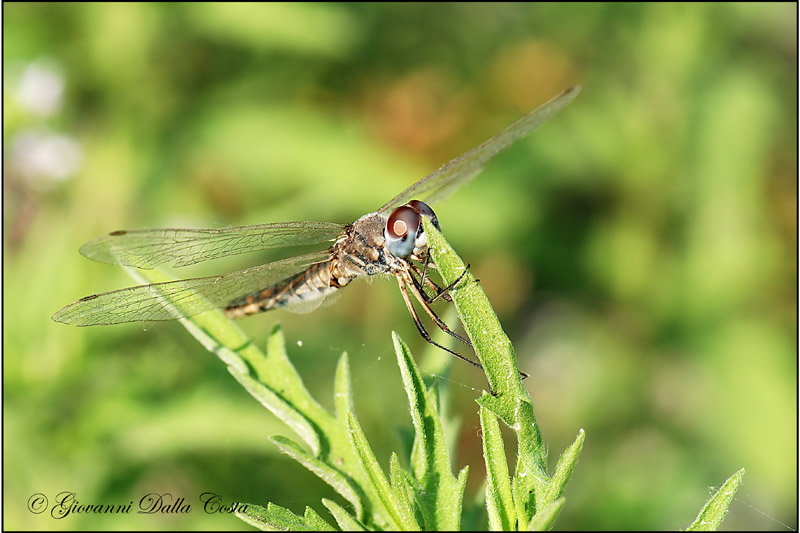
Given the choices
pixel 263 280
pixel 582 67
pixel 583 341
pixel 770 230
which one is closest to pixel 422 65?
pixel 582 67

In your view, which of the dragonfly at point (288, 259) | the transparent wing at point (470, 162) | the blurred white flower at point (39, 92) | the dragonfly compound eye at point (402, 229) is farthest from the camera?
the blurred white flower at point (39, 92)

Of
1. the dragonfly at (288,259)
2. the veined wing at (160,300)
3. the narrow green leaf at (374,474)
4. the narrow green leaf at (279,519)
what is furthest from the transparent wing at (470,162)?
the narrow green leaf at (279,519)

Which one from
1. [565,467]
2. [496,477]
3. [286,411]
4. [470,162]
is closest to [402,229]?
[470,162]

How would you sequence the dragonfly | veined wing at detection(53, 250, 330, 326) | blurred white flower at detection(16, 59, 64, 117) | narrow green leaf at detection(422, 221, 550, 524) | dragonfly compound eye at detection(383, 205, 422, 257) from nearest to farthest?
narrow green leaf at detection(422, 221, 550, 524) < veined wing at detection(53, 250, 330, 326) < the dragonfly < dragonfly compound eye at detection(383, 205, 422, 257) < blurred white flower at detection(16, 59, 64, 117)

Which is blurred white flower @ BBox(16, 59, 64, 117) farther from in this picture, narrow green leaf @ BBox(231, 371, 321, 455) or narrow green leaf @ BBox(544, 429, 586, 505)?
narrow green leaf @ BBox(544, 429, 586, 505)

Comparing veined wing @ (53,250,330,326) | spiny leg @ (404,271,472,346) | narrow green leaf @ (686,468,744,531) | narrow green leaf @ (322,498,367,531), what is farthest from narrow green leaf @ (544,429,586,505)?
veined wing @ (53,250,330,326)

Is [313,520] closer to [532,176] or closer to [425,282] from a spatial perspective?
[425,282]

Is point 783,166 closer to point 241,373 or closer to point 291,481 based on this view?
point 291,481

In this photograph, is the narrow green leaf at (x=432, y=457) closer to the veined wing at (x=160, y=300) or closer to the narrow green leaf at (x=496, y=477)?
the narrow green leaf at (x=496, y=477)
